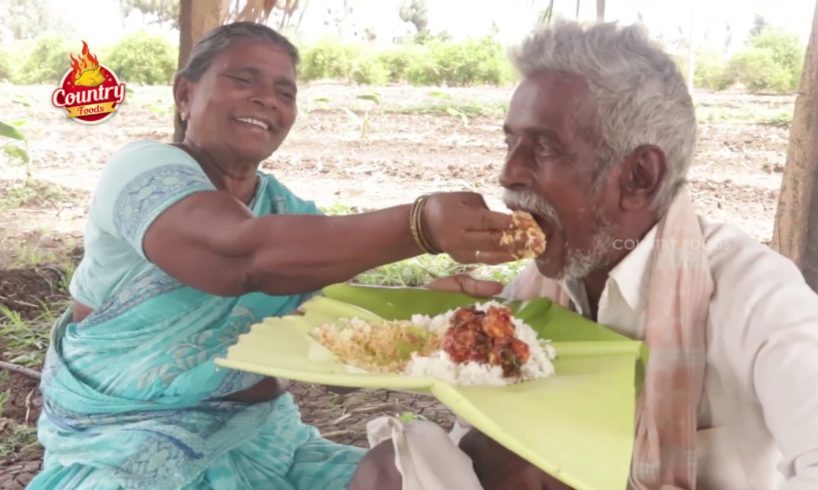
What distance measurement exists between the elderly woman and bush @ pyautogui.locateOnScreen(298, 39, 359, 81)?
7.17m

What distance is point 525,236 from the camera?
1.67m

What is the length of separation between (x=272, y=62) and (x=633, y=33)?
0.93m

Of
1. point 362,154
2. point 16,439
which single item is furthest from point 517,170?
point 362,154

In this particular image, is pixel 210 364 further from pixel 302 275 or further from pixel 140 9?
pixel 140 9

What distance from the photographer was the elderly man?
1654mm

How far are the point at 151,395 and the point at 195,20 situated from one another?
210 cm

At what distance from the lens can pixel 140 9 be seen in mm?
8422

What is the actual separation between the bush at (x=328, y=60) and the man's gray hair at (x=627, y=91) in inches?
299

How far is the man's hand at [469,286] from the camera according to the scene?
2045 millimetres

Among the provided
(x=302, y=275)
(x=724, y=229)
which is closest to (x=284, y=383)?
(x=302, y=275)

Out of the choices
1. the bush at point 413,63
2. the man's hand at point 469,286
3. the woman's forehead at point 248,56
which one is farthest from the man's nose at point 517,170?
the bush at point 413,63

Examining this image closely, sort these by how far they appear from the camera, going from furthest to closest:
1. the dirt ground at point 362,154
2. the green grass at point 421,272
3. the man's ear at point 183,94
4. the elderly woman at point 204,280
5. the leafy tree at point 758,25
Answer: the leafy tree at point 758,25 < the dirt ground at point 362,154 < the green grass at point 421,272 < the man's ear at point 183,94 < the elderly woman at point 204,280

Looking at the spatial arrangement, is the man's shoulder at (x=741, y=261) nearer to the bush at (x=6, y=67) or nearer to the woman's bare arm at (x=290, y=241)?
the woman's bare arm at (x=290, y=241)

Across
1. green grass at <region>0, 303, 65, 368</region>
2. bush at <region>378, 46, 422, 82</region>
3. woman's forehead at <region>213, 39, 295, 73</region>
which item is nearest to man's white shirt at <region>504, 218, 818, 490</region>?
woman's forehead at <region>213, 39, 295, 73</region>
